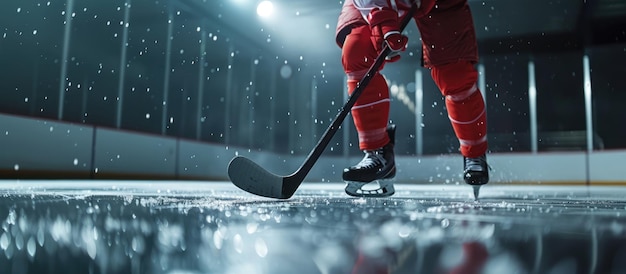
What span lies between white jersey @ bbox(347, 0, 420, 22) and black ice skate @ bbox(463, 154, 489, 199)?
0.54 m

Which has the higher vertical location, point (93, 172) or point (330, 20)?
point (330, 20)

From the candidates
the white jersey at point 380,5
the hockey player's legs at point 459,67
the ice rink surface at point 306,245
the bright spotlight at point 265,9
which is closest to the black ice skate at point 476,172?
the hockey player's legs at point 459,67

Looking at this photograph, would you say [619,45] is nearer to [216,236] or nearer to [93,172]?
[93,172]

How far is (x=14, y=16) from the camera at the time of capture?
3896 mm

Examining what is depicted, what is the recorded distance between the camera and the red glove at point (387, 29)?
1.49 meters

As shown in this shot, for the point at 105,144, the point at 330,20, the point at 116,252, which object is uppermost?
the point at 330,20

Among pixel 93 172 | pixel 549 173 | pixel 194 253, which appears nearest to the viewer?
pixel 194 253

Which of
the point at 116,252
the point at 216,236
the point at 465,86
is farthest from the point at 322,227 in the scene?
the point at 465,86

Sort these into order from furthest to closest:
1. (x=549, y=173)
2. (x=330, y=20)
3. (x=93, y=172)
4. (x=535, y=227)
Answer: (x=330, y=20)
(x=549, y=173)
(x=93, y=172)
(x=535, y=227)

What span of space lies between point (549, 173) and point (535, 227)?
18.8ft

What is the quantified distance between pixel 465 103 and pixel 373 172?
0.42m

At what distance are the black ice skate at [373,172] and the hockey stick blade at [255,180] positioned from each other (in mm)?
271

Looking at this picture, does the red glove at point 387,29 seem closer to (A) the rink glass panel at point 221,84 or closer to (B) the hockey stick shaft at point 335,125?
(B) the hockey stick shaft at point 335,125

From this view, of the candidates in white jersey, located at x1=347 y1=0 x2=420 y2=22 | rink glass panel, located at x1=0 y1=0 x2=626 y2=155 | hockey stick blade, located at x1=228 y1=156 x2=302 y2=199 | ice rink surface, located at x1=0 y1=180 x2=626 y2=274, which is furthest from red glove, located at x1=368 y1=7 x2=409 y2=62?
rink glass panel, located at x1=0 y1=0 x2=626 y2=155
